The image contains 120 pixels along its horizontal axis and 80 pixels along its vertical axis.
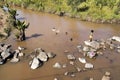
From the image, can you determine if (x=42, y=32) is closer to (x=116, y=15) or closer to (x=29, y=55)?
(x=29, y=55)

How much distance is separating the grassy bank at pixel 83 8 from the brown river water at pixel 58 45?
908 mm

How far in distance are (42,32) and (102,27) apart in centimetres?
602

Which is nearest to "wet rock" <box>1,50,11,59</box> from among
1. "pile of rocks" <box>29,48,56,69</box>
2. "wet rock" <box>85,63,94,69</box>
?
"pile of rocks" <box>29,48,56,69</box>

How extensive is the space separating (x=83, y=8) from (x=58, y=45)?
972 cm

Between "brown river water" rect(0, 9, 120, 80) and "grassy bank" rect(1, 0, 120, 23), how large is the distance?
35.8 inches

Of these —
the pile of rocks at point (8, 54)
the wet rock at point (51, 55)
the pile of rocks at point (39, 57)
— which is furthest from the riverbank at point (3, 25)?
the wet rock at point (51, 55)

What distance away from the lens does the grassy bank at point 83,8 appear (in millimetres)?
24641

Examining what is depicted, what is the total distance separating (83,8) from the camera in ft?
87.3

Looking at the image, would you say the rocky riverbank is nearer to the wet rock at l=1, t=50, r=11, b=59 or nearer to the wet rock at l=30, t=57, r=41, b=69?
the wet rock at l=1, t=50, r=11, b=59

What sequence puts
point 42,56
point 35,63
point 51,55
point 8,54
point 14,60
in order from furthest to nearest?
point 51,55 < point 42,56 < point 8,54 < point 14,60 < point 35,63

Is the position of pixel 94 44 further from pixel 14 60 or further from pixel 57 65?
pixel 14 60

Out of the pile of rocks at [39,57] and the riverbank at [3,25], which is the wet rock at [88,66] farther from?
the riverbank at [3,25]

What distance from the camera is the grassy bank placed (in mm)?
24641

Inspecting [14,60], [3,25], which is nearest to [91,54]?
[14,60]
